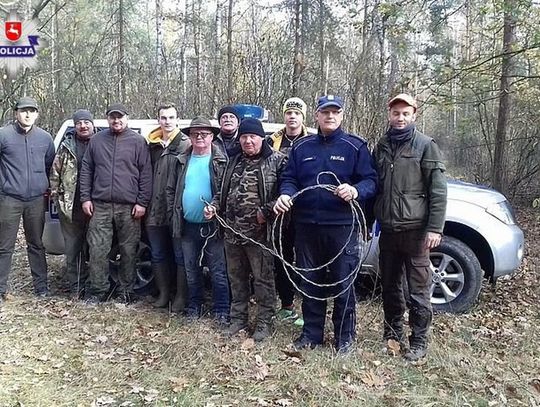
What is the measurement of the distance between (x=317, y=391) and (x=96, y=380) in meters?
1.54

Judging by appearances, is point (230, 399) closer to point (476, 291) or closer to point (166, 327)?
point (166, 327)

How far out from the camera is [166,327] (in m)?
5.02

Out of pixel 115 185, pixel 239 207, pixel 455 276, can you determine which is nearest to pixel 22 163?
pixel 115 185

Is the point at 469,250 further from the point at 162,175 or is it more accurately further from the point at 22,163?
the point at 22,163

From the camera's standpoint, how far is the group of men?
163 inches

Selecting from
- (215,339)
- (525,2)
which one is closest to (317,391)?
(215,339)

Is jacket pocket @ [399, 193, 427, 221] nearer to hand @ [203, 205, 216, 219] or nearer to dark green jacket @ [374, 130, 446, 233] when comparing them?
dark green jacket @ [374, 130, 446, 233]

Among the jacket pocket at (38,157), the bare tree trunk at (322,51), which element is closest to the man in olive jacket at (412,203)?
the jacket pocket at (38,157)

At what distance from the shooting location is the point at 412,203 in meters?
4.10

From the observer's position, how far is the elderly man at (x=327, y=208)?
4.13 meters

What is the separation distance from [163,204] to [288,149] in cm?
134

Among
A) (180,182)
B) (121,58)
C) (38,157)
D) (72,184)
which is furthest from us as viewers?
(121,58)

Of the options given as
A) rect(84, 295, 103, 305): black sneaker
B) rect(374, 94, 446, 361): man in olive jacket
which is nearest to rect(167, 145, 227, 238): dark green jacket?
rect(84, 295, 103, 305): black sneaker

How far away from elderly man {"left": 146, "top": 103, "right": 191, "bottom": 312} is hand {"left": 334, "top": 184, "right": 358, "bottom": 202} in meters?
1.84
